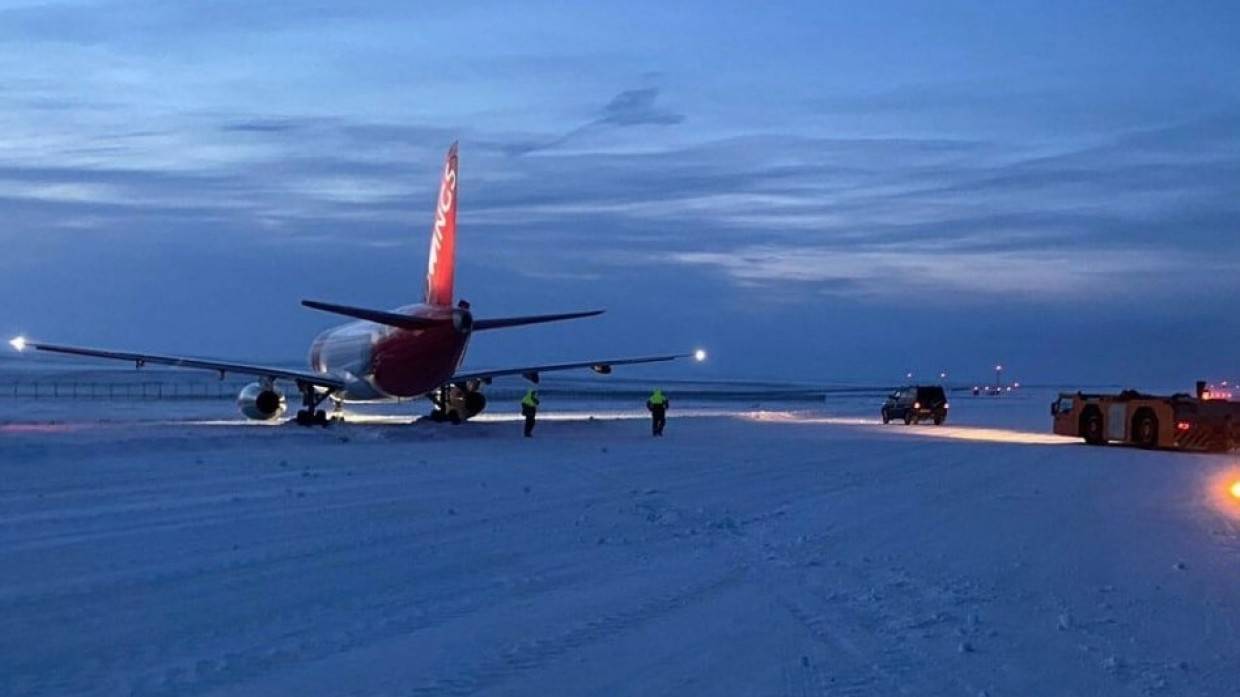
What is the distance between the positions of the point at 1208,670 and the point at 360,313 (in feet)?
88.4

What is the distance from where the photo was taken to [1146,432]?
3700cm

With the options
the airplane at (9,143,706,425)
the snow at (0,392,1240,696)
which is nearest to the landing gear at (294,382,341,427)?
the airplane at (9,143,706,425)

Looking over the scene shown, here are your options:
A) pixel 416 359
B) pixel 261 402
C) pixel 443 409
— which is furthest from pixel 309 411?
pixel 416 359

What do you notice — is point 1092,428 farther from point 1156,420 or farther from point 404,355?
point 404,355

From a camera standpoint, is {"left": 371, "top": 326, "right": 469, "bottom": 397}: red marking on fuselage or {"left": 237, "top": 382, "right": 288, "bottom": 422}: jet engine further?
{"left": 237, "top": 382, "right": 288, "bottom": 422}: jet engine

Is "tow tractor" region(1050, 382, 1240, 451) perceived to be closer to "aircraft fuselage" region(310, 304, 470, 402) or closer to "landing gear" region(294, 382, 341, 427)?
"aircraft fuselage" region(310, 304, 470, 402)

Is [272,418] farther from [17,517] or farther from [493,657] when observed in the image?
[493,657]

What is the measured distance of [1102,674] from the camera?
8.65 metres

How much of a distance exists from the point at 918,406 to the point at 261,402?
25296 mm

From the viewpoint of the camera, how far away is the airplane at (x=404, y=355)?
3628cm

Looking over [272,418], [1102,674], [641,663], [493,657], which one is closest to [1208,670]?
[1102,674]

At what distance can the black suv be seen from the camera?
53.1 meters

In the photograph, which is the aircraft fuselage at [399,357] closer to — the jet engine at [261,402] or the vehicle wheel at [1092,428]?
the jet engine at [261,402]

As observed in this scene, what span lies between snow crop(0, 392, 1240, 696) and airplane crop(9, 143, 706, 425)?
11.0 m
